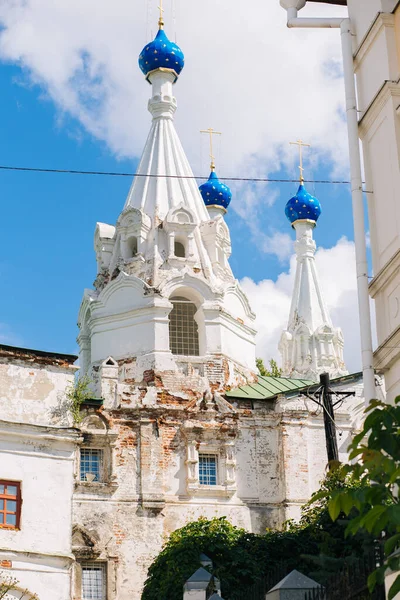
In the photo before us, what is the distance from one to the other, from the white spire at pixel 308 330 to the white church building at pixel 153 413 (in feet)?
18.2

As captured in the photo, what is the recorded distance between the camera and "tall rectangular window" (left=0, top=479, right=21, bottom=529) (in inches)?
729

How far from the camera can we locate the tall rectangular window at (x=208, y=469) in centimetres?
2280

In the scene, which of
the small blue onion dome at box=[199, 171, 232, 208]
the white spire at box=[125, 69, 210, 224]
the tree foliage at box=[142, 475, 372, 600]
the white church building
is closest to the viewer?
the tree foliage at box=[142, 475, 372, 600]

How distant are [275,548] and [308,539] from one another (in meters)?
0.60

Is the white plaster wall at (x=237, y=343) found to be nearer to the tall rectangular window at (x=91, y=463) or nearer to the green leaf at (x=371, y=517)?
the tall rectangular window at (x=91, y=463)

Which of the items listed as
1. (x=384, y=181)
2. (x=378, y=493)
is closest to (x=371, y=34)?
(x=384, y=181)

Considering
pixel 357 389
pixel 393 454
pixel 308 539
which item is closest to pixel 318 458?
pixel 357 389

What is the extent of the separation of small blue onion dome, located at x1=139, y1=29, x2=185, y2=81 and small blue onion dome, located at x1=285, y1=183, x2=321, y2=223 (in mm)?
7922

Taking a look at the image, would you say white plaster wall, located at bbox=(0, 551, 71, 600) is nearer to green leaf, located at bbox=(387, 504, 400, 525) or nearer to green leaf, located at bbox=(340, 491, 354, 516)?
green leaf, located at bbox=(340, 491, 354, 516)

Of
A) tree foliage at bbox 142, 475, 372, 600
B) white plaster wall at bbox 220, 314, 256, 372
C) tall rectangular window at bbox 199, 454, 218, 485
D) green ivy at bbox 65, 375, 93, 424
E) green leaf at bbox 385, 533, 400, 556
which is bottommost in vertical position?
green leaf at bbox 385, 533, 400, 556

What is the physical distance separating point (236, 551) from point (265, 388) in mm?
7159

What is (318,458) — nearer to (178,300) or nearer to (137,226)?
(178,300)

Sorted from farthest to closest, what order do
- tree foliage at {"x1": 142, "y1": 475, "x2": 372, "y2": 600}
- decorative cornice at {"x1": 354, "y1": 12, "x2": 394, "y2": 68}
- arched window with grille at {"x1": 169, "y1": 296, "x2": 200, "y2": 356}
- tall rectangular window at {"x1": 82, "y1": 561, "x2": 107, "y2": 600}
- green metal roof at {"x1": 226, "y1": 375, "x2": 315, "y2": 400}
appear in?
arched window with grille at {"x1": 169, "y1": 296, "x2": 200, "y2": 356}, green metal roof at {"x1": 226, "y1": 375, "x2": 315, "y2": 400}, tall rectangular window at {"x1": 82, "y1": 561, "x2": 107, "y2": 600}, tree foliage at {"x1": 142, "y1": 475, "x2": 372, "y2": 600}, decorative cornice at {"x1": 354, "y1": 12, "x2": 394, "y2": 68}

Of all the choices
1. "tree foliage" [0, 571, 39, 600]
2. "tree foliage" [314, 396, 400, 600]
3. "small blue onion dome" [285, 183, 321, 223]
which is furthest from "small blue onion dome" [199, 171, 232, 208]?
"tree foliage" [314, 396, 400, 600]
